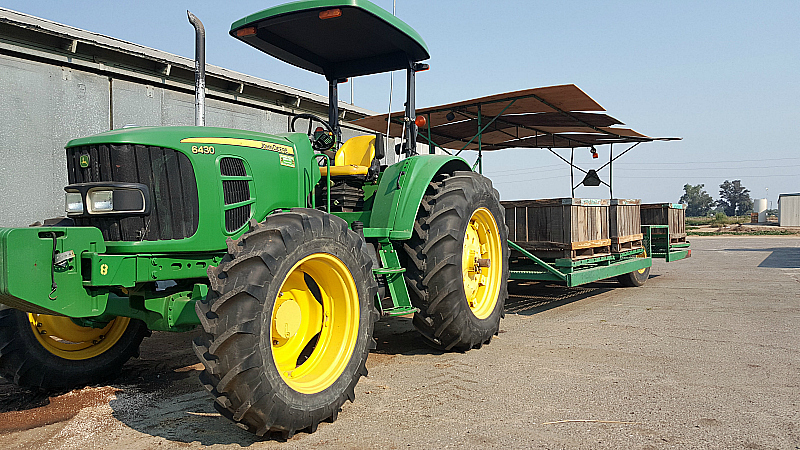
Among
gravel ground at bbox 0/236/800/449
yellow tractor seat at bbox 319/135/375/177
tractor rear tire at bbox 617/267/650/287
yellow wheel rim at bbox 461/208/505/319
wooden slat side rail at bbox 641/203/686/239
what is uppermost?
yellow tractor seat at bbox 319/135/375/177

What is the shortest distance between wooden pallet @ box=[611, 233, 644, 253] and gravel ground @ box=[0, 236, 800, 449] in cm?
209

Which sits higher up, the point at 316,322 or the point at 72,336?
the point at 316,322

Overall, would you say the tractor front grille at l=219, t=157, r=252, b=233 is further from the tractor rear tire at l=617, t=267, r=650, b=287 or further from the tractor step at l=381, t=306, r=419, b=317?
the tractor rear tire at l=617, t=267, r=650, b=287

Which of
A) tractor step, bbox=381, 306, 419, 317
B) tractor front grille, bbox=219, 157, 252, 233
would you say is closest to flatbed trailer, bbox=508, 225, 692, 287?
tractor step, bbox=381, 306, 419, 317

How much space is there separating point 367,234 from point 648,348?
2772 mm

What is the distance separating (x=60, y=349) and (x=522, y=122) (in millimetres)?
6740

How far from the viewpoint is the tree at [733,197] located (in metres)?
99.4

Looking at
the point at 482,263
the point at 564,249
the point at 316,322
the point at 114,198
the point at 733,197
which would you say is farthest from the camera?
the point at 733,197

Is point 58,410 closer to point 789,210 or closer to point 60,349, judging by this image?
point 60,349

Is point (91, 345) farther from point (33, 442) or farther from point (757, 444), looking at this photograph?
point (757, 444)

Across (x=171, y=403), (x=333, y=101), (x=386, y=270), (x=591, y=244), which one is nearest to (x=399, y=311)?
(x=386, y=270)

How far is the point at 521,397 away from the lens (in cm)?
375

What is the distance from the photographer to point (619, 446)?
116 inches

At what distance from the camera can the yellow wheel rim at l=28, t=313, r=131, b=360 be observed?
3859 millimetres
